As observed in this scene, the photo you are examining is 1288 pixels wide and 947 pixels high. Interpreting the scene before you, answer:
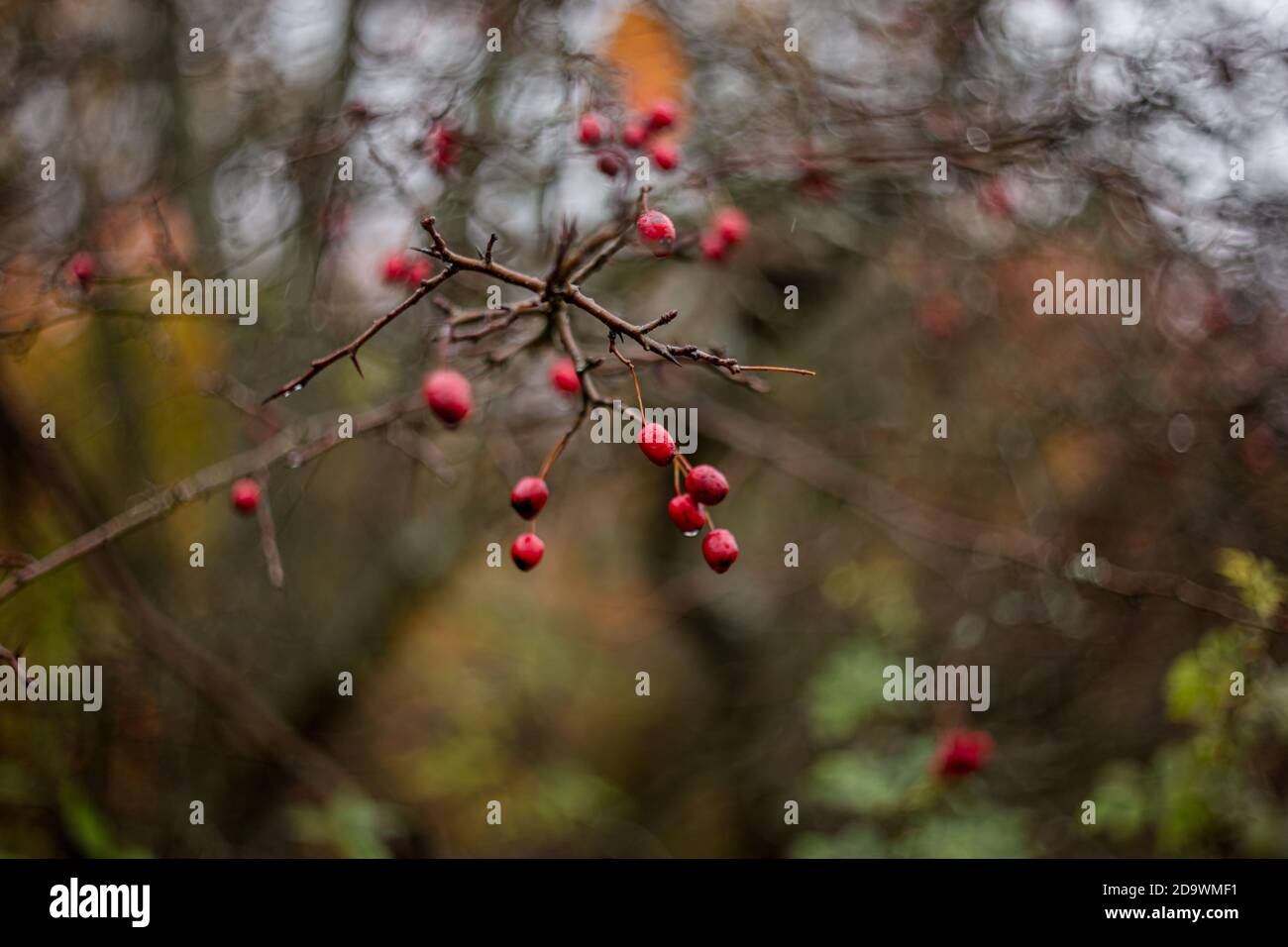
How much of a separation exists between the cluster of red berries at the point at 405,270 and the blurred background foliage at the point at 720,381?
21cm

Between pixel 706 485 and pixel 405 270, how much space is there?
1.27 metres

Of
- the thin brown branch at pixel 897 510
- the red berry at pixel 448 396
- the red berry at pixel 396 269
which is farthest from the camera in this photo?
the thin brown branch at pixel 897 510

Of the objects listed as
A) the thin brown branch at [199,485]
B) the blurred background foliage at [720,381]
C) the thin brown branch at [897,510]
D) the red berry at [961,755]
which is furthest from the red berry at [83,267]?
the red berry at [961,755]

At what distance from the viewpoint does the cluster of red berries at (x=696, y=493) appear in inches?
53.1

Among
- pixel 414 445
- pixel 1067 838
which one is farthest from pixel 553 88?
pixel 1067 838

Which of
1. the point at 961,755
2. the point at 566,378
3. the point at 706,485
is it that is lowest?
the point at 961,755

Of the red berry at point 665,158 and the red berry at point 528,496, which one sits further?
the red berry at point 665,158

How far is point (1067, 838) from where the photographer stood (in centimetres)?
350

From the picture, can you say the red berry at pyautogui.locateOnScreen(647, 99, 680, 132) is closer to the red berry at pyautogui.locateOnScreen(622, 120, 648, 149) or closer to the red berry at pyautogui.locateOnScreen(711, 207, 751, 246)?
the red berry at pyautogui.locateOnScreen(622, 120, 648, 149)

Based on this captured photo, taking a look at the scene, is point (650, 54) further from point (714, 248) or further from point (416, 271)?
point (416, 271)

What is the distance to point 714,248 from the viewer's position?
2432 millimetres

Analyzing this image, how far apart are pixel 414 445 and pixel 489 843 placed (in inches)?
129

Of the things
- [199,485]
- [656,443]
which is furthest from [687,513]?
[199,485]

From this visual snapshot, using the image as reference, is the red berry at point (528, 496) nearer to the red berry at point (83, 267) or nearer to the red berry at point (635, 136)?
the red berry at point (635, 136)
